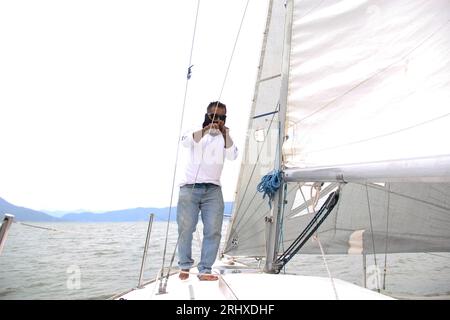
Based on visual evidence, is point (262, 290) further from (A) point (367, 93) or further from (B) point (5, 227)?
(A) point (367, 93)

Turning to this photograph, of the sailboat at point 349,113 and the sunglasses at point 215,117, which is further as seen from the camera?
the sunglasses at point 215,117

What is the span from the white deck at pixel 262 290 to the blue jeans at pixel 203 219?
0.48m

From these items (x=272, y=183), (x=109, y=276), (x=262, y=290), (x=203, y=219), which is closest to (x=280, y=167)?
(x=272, y=183)

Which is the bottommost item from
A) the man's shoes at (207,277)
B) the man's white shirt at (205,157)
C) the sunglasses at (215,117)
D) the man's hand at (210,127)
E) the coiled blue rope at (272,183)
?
the man's shoes at (207,277)

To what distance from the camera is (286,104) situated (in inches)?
124

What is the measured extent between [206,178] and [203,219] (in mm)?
386

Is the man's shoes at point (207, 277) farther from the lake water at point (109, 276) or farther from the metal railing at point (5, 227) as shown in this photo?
the lake water at point (109, 276)

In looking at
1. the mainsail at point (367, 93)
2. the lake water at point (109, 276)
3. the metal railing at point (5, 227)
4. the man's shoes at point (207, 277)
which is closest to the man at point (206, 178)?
the man's shoes at point (207, 277)

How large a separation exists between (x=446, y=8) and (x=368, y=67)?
583 millimetres

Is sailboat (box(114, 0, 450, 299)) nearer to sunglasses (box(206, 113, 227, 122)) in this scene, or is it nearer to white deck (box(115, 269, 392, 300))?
white deck (box(115, 269, 392, 300))

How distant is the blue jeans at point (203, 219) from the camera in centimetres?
321

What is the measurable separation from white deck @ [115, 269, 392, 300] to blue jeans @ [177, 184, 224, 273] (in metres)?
0.48

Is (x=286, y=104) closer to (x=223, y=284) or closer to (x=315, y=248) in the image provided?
(x=223, y=284)
